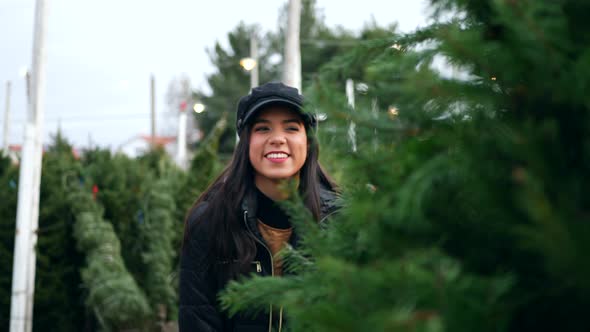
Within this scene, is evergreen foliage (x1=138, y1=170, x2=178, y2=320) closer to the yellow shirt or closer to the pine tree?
the yellow shirt

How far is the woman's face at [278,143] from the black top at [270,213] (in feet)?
0.48

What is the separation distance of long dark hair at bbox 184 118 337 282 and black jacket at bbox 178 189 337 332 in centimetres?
3

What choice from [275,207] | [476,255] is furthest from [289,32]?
[476,255]

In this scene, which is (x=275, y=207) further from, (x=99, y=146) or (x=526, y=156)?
(x=99, y=146)

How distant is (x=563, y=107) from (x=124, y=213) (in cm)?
781

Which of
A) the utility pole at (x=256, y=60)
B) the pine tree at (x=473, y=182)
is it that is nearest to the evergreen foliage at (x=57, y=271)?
the pine tree at (x=473, y=182)

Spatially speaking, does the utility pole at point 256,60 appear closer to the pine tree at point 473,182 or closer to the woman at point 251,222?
the woman at point 251,222

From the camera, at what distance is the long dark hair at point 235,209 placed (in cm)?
273

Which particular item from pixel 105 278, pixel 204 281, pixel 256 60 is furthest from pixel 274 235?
pixel 256 60

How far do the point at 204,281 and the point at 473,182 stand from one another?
6.41ft

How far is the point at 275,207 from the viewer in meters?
2.86

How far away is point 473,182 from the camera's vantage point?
952 millimetres

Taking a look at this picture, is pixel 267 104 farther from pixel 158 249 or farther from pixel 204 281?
pixel 158 249

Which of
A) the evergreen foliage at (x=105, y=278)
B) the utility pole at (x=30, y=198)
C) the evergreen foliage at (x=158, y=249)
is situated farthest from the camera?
the evergreen foliage at (x=158, y=249)
